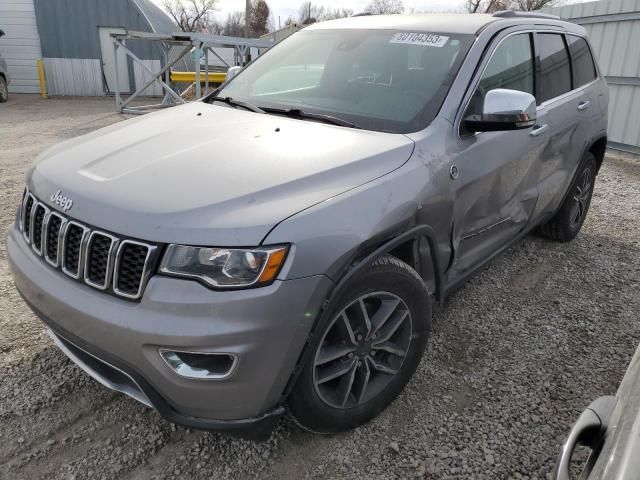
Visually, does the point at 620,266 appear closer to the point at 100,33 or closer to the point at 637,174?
the point at 637,174

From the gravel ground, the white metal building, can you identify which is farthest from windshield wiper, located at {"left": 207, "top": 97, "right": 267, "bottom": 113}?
the white metal building

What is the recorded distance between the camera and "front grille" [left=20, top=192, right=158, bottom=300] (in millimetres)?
1765

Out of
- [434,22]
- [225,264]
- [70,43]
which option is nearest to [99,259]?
[225,264]

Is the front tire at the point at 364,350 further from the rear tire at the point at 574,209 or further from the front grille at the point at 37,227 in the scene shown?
the rear tire at the point at 574,209

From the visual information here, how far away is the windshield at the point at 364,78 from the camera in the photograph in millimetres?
2613

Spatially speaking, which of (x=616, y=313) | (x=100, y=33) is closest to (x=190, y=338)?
(x=616, y=313)

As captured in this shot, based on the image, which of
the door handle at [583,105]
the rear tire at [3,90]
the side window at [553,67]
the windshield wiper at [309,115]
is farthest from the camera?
the rear tire at [3,90]

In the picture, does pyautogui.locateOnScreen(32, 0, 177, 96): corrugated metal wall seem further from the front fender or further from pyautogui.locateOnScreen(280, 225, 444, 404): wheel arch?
the front fender

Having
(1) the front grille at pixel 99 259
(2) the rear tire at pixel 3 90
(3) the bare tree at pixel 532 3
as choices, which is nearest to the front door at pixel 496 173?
(1) the front grille at pixel 99 259

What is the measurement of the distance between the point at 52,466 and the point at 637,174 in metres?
8.48

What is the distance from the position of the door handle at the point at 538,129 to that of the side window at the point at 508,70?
0.81 ft

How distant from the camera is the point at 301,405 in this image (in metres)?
2.02

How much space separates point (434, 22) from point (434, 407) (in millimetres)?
2238

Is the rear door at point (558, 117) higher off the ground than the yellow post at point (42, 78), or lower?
higher
